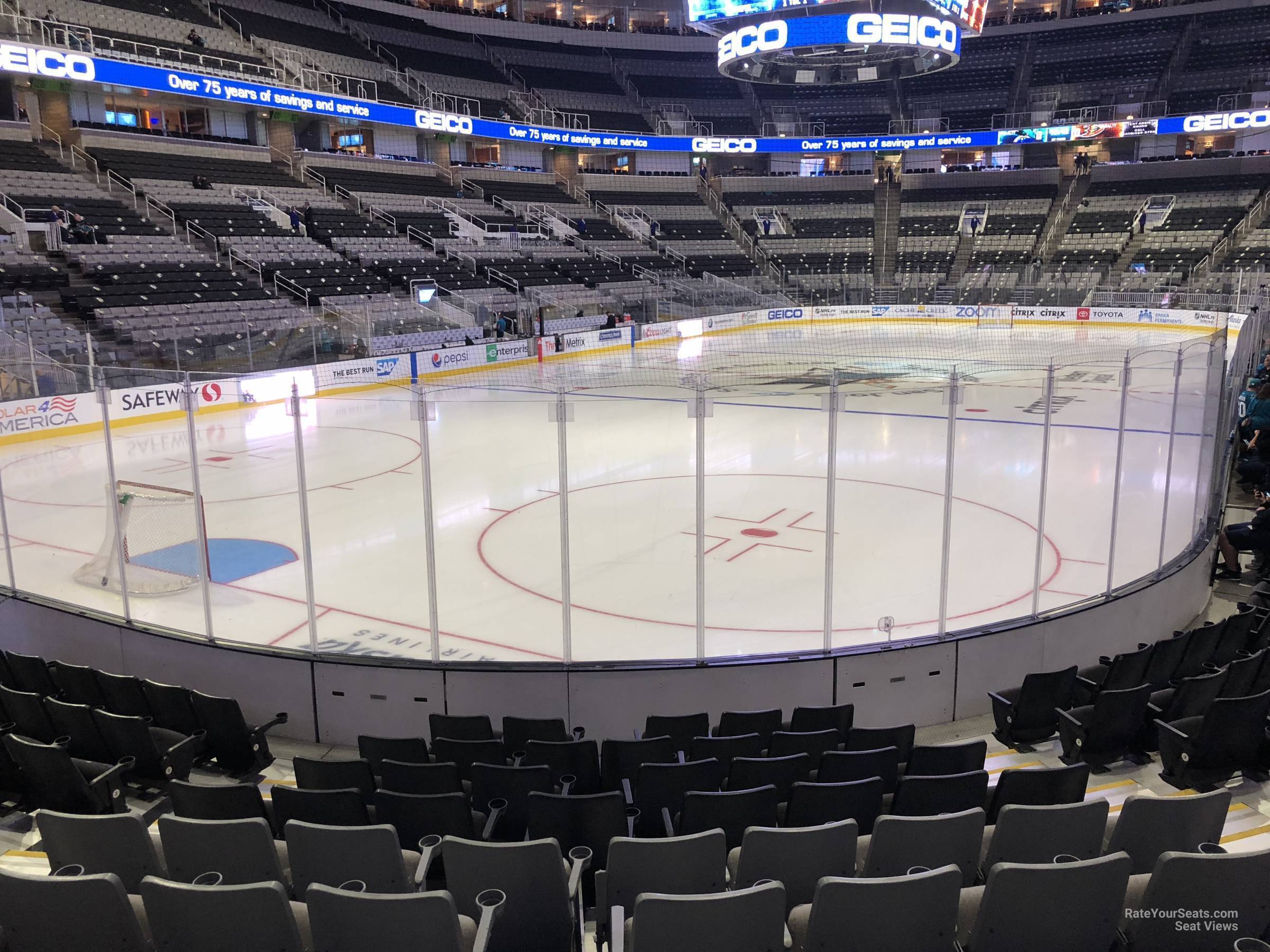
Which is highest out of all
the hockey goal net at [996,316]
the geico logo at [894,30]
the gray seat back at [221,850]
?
the geico logo at [894,30]

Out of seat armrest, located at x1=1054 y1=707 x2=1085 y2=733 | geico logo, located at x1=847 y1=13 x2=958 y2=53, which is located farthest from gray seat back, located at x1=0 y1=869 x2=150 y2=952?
geico logo, located at x1=847 y1=13 x2=958 y2=53

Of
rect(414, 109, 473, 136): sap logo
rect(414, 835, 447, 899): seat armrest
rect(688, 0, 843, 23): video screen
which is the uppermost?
rect(688, 0, 843, 23): video screen

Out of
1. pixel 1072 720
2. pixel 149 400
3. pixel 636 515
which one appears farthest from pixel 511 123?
pixel 1072 720

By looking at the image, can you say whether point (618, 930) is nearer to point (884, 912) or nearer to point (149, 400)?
point (884, 912)

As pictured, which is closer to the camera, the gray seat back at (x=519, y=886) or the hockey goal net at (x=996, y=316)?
the gray seat back at (x=519, y=886)

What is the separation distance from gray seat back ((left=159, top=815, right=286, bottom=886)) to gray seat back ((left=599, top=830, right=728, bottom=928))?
0.75 metres

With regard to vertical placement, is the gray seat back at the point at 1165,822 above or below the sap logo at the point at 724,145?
below

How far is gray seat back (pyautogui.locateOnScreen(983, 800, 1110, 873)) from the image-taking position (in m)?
3.69

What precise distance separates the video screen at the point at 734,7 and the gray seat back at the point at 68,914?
73.6 ft

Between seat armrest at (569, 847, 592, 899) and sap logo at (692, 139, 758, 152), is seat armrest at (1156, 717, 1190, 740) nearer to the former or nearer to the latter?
seat armrest at (569, 847, 592, 899)

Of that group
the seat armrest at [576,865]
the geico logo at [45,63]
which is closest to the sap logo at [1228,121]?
the geico logo at [45,63]

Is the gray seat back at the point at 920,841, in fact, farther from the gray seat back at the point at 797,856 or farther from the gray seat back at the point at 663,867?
the gray seat back at the point at 663,867

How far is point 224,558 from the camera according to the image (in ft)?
32.4

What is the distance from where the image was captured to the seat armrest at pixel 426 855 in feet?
12.2
